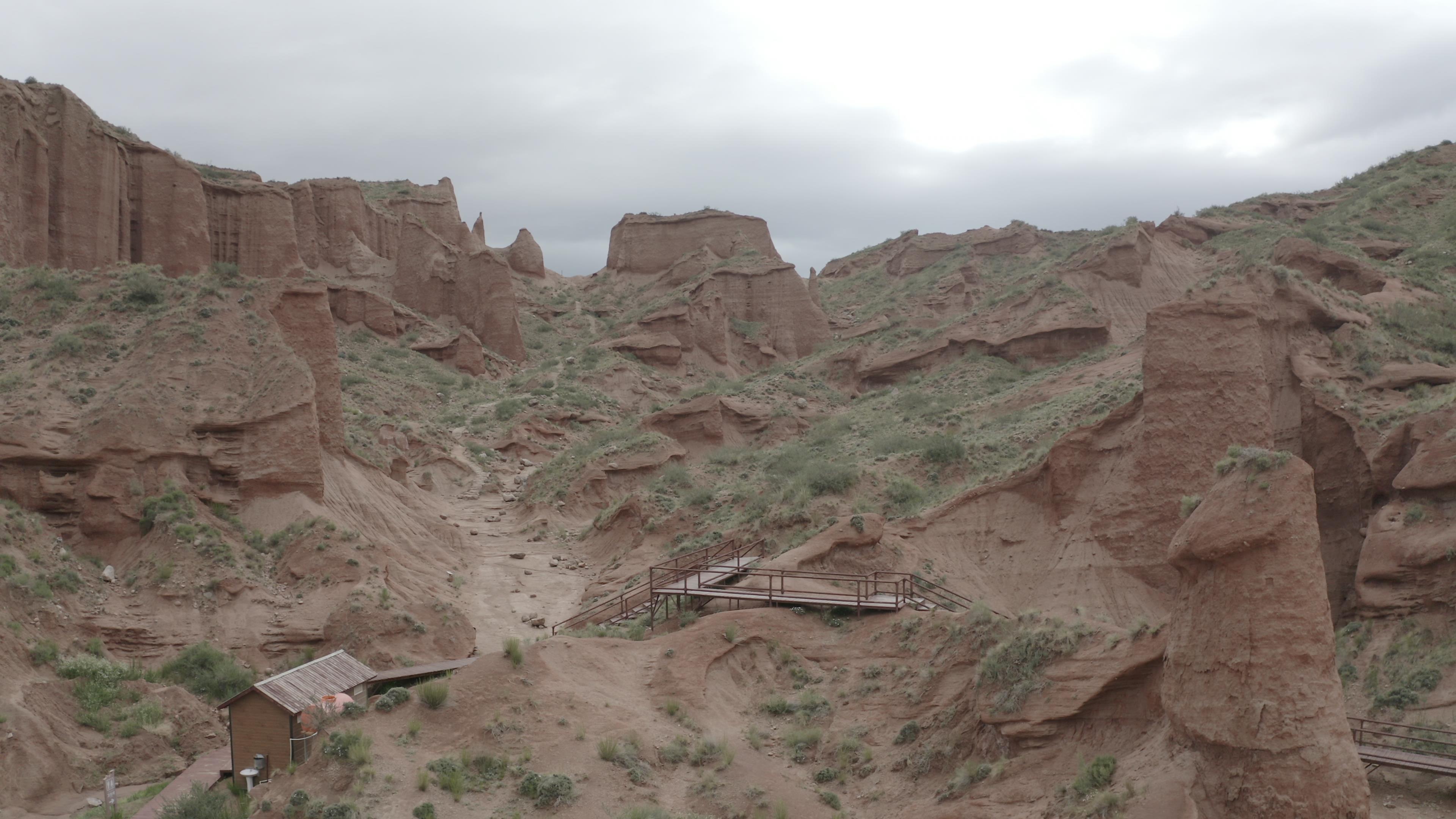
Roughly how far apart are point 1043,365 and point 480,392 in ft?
94.3

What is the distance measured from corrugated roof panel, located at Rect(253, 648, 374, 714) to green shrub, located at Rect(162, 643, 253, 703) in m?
2.48

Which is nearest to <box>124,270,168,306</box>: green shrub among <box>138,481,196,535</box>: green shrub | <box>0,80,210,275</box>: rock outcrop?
<box>138,481,196,535</box>: green shrub

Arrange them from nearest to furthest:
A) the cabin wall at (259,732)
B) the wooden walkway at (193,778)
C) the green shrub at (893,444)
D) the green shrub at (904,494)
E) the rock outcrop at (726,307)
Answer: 1. the wooden walkway at (193,778)
2. the cabin wall at (259,732)
3. the green shrub at (904,494)
4. the green shrub at (893,444)
5. the rock outcrop at (726,307)

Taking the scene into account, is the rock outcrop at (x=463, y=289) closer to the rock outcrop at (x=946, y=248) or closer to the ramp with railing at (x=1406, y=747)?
the rock outcrop at (x=946, y=248)

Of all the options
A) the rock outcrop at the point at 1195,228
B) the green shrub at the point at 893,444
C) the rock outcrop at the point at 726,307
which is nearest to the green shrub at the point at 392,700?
the green shrub at the point at 893,444

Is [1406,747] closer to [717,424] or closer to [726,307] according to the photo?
[717,424]

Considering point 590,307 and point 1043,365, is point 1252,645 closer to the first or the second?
point 1043,365

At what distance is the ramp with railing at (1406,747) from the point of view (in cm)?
1426

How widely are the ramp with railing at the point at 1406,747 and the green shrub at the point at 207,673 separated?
1926 centimetres

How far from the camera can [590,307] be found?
256 ft

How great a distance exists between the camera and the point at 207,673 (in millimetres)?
21094

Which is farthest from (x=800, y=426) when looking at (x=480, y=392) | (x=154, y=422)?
(x=154, y=422)

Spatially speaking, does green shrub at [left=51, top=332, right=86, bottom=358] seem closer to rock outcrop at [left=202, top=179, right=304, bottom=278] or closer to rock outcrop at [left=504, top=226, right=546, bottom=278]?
rock outcrop at [left=202, top=179, right=304, bottom=278]

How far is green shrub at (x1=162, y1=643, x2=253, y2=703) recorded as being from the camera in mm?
20938
